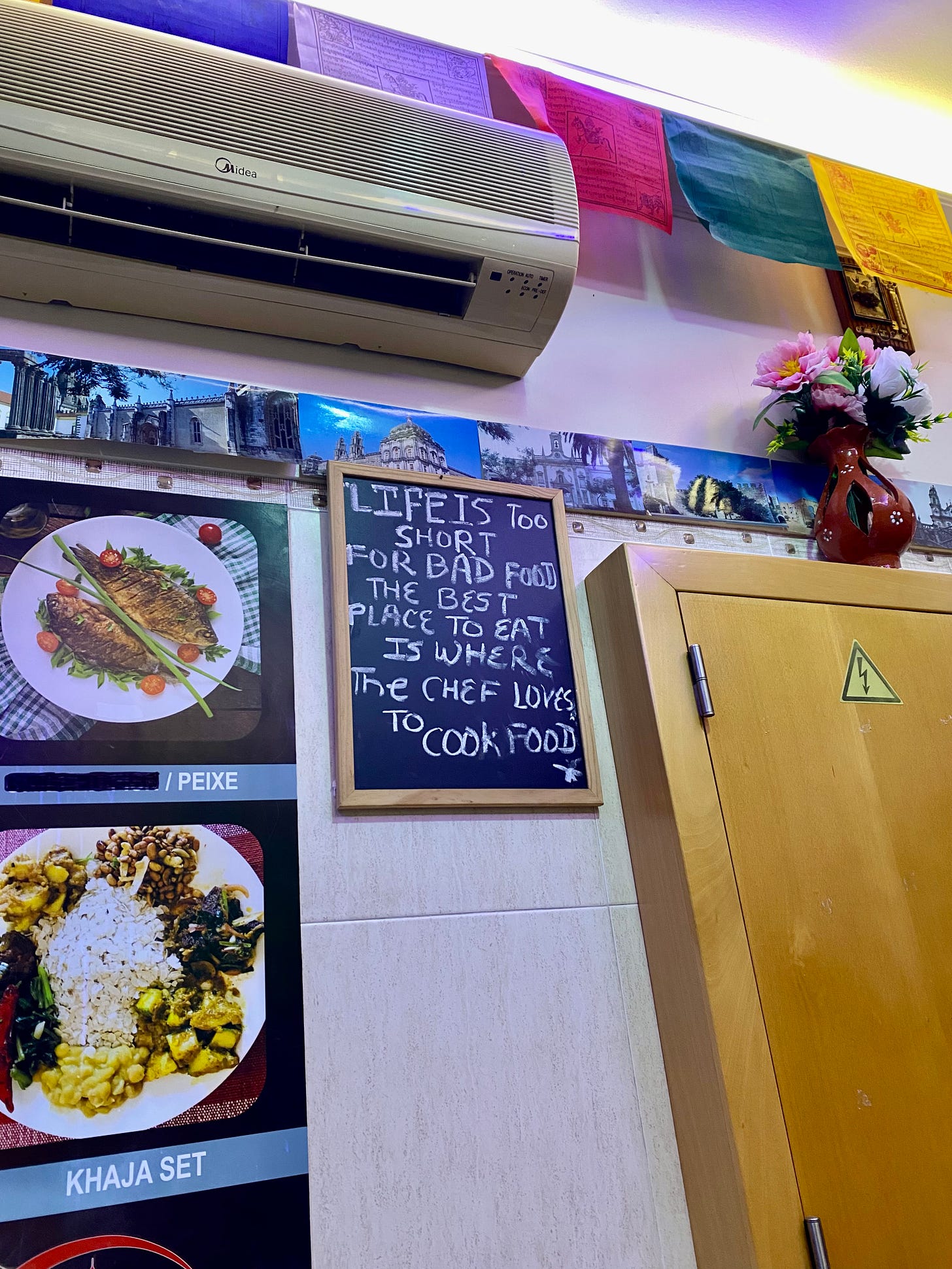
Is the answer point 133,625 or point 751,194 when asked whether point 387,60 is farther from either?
point 133,625

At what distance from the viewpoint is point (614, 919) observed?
1355 mm

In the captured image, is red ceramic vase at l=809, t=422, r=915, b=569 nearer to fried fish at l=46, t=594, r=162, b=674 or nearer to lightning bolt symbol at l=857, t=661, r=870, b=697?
lightning bolt symbol at l=857, t=661, r=870, b=697

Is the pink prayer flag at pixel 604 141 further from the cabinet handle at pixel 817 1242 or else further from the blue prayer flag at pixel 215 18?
the cabinet handle at pixel 817 1242

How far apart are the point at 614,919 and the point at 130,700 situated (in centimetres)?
76

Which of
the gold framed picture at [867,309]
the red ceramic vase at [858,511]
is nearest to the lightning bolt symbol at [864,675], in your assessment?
the red ceramic vase at [858,511]

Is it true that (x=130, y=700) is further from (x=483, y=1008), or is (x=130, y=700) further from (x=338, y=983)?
(x=483, y=1008)

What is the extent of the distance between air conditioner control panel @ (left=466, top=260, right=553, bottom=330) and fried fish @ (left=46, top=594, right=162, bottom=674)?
0.79 m

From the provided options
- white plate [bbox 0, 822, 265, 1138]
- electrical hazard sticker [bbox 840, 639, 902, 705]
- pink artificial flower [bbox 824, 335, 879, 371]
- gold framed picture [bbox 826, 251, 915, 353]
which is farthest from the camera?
gold framed picture [bbox 826, 251, 915, 353]

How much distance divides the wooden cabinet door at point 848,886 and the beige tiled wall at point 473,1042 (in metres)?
0.21

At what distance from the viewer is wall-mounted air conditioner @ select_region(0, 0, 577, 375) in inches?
51.7

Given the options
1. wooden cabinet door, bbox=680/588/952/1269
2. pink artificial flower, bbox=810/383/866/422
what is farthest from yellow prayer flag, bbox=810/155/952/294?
wooden cabinet door, bbox=680/588/952/1269

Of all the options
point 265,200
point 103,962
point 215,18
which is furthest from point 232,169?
point 103,962

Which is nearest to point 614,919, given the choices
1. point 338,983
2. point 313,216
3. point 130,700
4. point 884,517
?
point 338,983

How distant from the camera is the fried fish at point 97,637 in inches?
48.3
